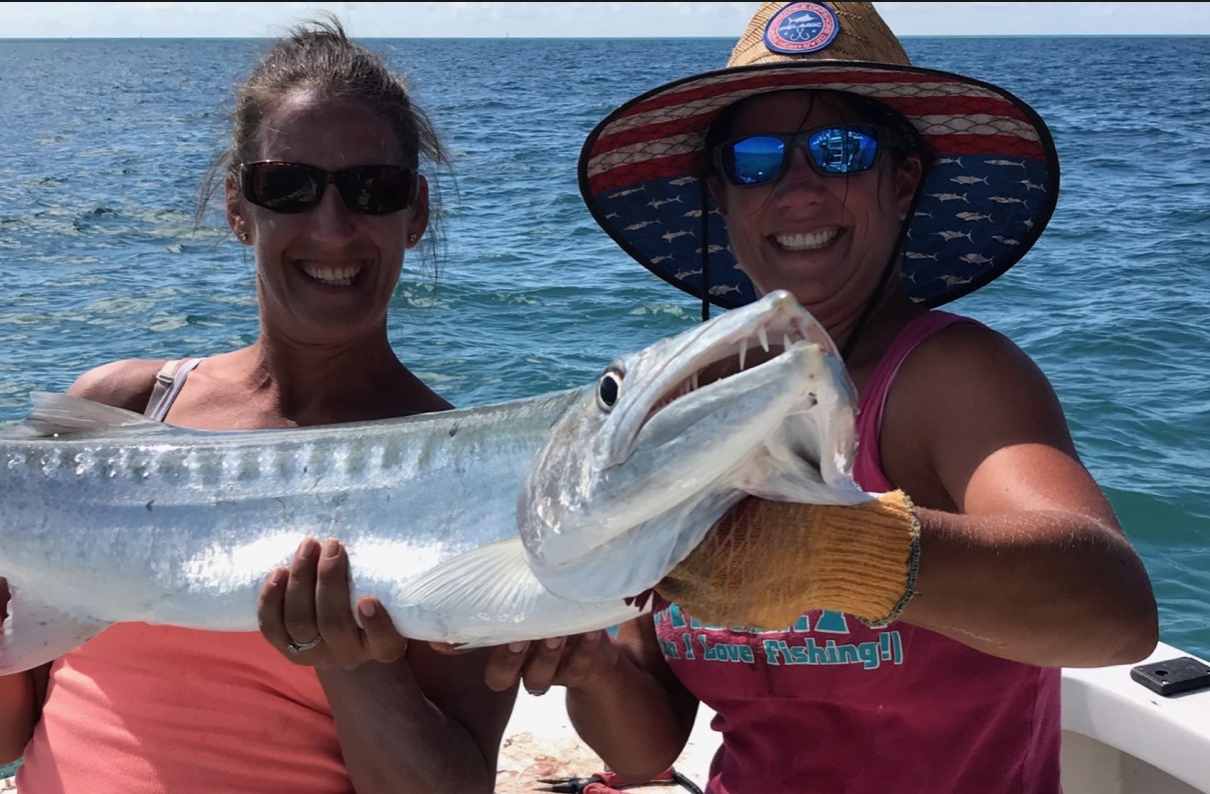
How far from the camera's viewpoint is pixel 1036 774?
2510 mm

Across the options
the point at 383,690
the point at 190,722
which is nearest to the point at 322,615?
the point at 383,690

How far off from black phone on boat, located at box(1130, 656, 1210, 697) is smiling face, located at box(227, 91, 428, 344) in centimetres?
271

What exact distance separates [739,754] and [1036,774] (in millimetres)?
678

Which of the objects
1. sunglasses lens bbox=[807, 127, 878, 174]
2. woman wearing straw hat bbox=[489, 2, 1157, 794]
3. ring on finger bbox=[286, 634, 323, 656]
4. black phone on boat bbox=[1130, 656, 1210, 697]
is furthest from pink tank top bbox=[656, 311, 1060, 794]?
black phone on boat bbox=[1130, 656, 1210, 697]

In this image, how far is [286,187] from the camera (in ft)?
9.43

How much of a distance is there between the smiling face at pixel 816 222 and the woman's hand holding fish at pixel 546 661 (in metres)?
0.99

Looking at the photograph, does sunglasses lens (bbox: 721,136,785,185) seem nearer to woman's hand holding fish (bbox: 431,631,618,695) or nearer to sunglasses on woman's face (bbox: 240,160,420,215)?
sunglasses on woman's face (bbox: 240,160,420,215)

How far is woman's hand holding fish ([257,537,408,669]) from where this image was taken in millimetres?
2326

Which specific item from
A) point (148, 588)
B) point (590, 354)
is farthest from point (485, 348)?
point (148, 588)

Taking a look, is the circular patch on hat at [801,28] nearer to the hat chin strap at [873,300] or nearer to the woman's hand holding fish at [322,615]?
the hat chin strap at [873,300]

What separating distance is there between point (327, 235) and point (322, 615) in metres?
1.02

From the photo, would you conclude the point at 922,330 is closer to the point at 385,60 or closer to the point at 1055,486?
the point at 1055,486

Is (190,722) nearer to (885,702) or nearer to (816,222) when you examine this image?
(885,702)

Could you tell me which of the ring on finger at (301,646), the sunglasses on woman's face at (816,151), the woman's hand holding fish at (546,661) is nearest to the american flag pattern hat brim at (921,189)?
the sunglasses on woman's face at (816,151)
